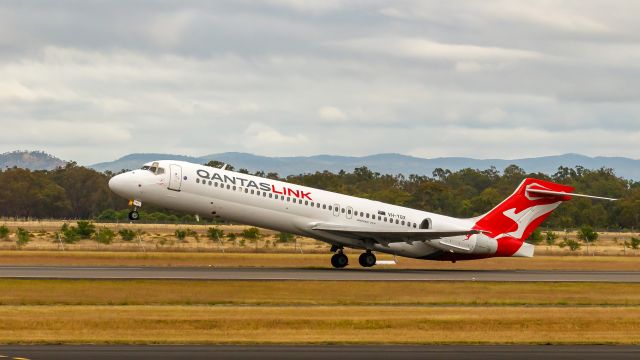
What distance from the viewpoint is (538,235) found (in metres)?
92.3

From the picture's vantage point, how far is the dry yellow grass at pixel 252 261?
56906 mm

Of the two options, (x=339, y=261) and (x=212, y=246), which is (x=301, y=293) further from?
(x=212, y=246)

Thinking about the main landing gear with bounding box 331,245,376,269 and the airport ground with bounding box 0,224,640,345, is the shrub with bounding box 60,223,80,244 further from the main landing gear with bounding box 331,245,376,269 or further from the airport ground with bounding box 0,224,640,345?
the main landing gear with bounding box 331,245,376,269

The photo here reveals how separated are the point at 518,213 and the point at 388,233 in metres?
7.53

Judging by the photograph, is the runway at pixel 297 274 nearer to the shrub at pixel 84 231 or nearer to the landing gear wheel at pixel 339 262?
the landing gear wheel at pixel 339 262

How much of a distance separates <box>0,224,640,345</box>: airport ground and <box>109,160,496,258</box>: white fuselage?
3.39m

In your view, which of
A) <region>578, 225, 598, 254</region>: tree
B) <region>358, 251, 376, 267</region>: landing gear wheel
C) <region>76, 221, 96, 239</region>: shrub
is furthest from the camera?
<region>578, 225, 598, 254</region>: tree

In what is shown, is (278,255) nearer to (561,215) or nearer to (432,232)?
(432,232)

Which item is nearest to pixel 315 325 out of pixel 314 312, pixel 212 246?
pixel 314 312

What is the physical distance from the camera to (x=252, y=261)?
199 feet

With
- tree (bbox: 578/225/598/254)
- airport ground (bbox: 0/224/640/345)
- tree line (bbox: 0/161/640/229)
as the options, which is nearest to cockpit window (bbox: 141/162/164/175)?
airport ground (bbox: 0/224/640/345)

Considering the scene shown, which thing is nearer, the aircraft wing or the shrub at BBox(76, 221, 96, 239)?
the aircraft wing

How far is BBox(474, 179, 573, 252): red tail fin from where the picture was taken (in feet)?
190

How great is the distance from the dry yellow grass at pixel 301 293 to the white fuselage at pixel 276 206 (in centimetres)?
983
